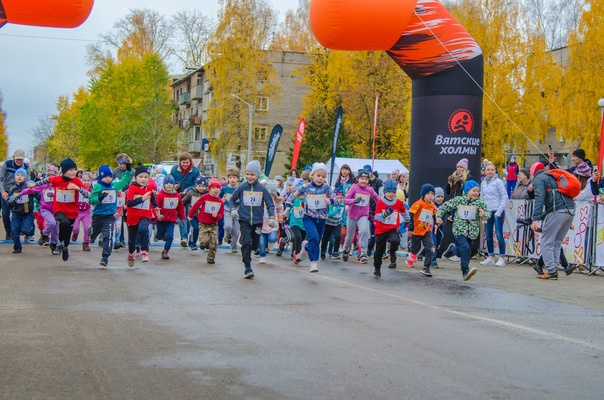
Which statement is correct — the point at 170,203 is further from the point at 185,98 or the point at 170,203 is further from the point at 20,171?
the point at 185,98

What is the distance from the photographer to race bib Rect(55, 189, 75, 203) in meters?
15.2

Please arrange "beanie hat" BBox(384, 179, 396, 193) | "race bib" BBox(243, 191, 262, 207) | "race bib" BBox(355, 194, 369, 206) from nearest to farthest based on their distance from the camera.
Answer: "race bib" BBox(243, 191, 262, 207)
"beanie hat" BBox(384, 179, 396, 193)
"race bib" BBox(355, 194, 369, 206)

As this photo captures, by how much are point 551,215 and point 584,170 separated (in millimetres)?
1989

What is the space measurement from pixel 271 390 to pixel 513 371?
1935mm

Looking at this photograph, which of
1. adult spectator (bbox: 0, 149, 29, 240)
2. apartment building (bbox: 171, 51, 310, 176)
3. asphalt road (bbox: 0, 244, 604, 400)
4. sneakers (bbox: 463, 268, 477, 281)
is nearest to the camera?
asphalt road (bbox: 0, 244, 604, 400)

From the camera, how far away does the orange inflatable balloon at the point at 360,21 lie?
1756cm

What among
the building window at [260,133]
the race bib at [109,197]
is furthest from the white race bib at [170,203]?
the building window at [260,133]

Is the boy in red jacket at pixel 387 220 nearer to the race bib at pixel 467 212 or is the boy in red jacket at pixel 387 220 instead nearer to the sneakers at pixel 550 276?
the race bib at pixel 467 212

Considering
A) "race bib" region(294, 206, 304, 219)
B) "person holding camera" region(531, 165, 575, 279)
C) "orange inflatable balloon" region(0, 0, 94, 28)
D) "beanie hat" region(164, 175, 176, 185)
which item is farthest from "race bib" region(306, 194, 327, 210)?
"orange inflatable balloon" region(0, 0, 94, 28)

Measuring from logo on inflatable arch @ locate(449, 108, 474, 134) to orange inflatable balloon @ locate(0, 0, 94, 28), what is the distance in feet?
27.6

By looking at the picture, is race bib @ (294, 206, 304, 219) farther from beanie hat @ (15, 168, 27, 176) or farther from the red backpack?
beanie hat @ (15, 168, 27, 176)

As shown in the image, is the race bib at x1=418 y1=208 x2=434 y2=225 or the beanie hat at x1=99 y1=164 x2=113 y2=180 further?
the race bib at x1=418 y1=208 x2=434 y2=225

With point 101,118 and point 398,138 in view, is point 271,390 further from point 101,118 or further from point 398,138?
point 101,118

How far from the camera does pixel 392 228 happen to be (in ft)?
50.3
